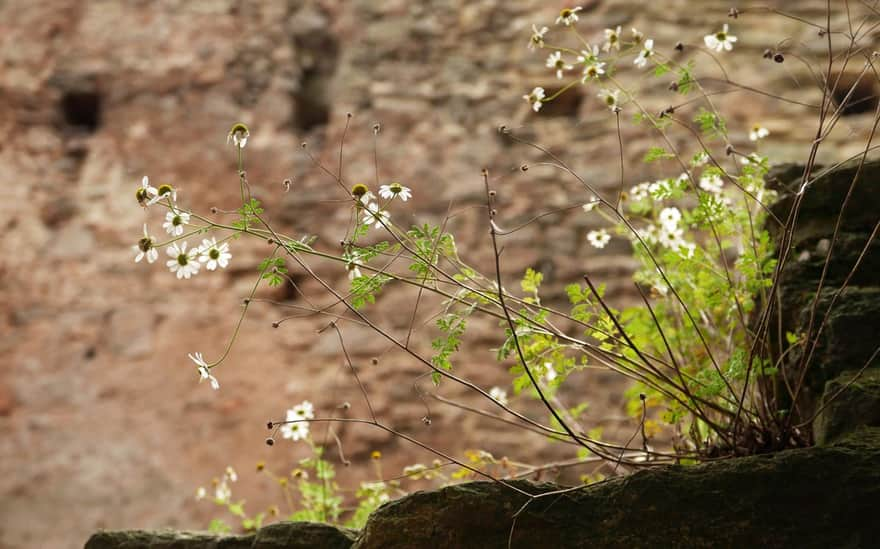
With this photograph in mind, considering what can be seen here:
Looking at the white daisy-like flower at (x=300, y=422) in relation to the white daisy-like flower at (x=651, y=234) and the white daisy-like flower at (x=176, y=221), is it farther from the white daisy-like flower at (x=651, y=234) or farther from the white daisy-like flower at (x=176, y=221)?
the white daisy-like flower at (x=651, y=234)

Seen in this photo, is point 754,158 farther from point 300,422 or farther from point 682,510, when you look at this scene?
point 300,422

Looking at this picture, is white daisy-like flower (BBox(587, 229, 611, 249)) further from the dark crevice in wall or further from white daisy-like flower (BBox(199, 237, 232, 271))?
the dark crevice in wall

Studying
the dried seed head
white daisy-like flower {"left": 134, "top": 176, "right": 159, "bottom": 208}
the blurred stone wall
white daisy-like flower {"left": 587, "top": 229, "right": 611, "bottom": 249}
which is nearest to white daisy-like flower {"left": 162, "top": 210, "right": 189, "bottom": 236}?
white daisy-like flower {"left": 134, "top": 176, "right": 159, "bottom": 208}

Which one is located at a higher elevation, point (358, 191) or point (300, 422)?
point (358, 191)

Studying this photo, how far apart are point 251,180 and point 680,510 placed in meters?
3.25

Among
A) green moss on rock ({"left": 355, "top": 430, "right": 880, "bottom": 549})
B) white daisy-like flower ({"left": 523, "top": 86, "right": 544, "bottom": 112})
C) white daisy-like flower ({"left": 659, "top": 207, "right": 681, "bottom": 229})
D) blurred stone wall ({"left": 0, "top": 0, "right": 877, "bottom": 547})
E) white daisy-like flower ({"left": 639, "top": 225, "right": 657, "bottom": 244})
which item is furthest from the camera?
blurred stone wall ({"left": 0, "top": 0, "right": 877, "bottom": 547})

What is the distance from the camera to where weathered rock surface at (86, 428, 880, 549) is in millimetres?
982

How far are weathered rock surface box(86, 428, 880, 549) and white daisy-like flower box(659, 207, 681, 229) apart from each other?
0.56m

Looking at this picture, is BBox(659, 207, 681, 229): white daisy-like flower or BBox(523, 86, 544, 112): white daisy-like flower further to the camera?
BBox(659, 207, 681, 229): white daisy-like flower

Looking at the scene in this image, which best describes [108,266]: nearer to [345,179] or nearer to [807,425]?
[345,179]

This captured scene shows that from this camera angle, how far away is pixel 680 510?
40.3 inches

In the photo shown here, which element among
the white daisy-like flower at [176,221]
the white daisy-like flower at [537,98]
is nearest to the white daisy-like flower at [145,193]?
the white daisy-like flower at [176,221]

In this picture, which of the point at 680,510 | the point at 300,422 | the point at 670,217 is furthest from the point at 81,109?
the point at 680,510

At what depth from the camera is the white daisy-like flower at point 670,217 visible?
5.12 ft
